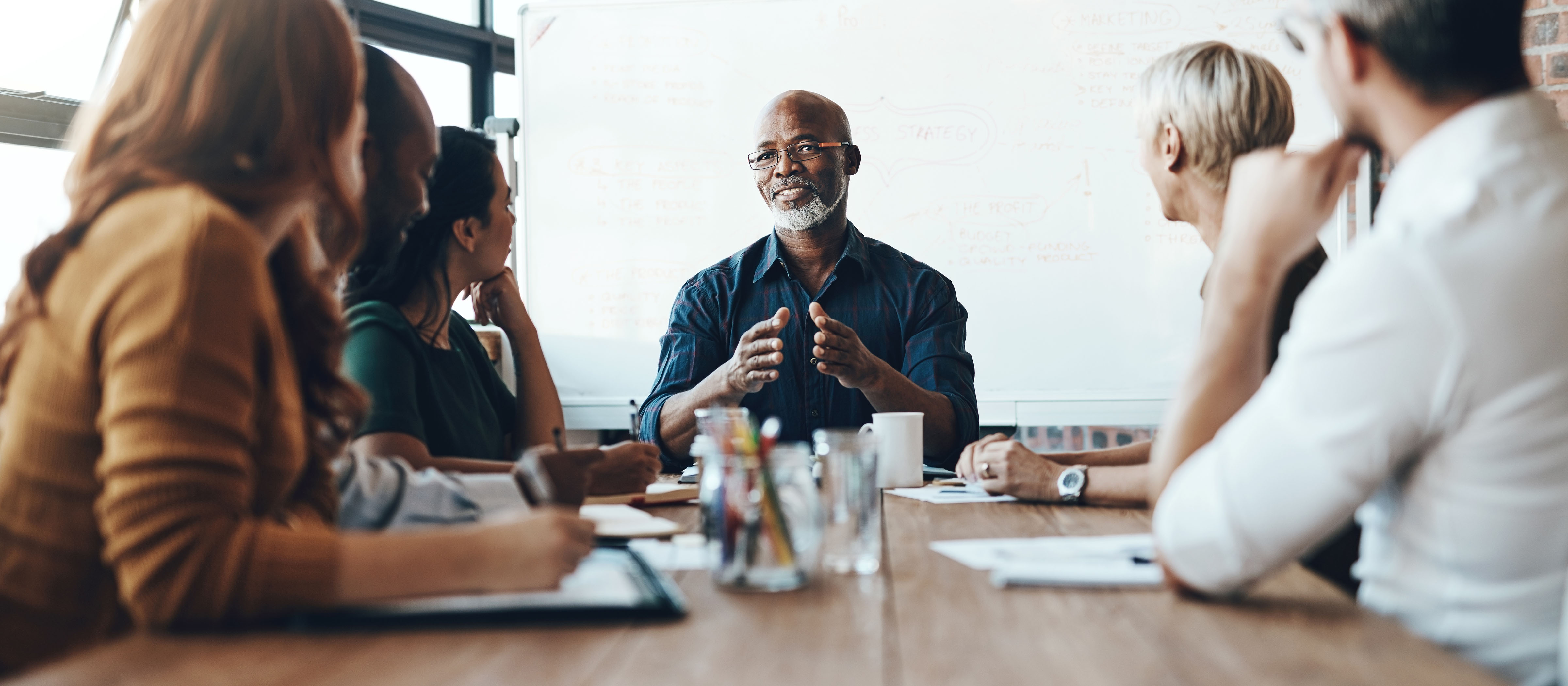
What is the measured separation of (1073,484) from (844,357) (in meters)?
0.69

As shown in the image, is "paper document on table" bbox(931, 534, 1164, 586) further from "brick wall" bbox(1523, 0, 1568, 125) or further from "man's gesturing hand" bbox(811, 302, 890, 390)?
"brick wall" bbox(1523, 0, 1568, 125)

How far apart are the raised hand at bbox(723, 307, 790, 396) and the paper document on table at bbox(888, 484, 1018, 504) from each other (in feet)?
1.42

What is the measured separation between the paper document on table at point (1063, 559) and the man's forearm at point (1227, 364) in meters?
0.08

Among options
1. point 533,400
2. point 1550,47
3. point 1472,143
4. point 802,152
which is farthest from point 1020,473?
point 1550,47

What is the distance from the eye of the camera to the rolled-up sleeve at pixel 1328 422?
0.79m

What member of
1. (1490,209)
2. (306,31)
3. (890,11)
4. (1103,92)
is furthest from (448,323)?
(1103,92)

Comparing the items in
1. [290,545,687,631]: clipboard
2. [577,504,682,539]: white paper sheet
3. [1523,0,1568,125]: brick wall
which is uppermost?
[1523,0,1568,125]: brick wall

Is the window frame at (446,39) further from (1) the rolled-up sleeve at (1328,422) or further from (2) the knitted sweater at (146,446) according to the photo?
(1) the rolled-up sleeve at (1328,422)

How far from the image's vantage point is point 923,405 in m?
2.23

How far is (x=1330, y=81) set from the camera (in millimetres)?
970

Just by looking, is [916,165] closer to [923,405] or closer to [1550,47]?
[923,405]

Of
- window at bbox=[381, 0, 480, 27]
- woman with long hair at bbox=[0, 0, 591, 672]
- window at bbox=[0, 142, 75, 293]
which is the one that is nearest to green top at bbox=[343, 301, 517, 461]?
woman with long hair at bbox=[0, 0, 591, 672]

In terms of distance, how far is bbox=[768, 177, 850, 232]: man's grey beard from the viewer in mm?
2623

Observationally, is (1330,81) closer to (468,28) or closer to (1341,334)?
(1341,334)
